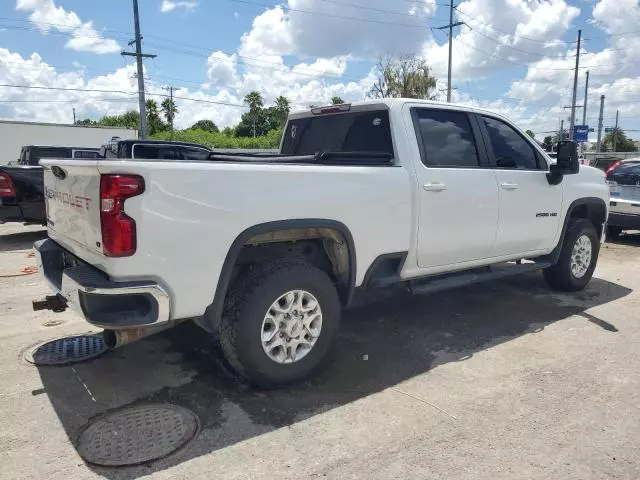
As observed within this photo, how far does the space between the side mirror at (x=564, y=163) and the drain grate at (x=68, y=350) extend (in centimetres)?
450

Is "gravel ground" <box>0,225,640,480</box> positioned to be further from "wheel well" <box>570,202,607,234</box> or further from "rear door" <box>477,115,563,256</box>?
"wheel well" <box>570,202,607,234</box>

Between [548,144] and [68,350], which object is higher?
[548,144]

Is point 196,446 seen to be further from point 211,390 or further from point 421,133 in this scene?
point 421,133

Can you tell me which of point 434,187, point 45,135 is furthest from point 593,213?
point 45,135

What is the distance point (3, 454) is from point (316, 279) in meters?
2.05

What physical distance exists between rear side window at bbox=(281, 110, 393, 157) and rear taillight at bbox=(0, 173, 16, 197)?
588 cm

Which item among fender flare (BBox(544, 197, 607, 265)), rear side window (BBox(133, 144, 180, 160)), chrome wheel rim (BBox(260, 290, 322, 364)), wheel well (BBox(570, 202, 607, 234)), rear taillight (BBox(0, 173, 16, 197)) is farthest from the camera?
rear taillight (BBox(0, 173, 16, 197))

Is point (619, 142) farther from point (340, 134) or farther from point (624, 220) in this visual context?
point (340, 134)

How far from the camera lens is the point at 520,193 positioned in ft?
17.0

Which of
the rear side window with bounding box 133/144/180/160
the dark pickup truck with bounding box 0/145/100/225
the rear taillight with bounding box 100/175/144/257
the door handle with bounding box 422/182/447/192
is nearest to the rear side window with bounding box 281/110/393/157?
the door handle with bounding box 422/182/447/192

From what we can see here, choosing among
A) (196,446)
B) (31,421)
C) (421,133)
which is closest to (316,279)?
(196,446)

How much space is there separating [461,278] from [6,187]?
25.8ft

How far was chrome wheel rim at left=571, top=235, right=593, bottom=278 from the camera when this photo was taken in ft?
20.3

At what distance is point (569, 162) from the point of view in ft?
17.7
